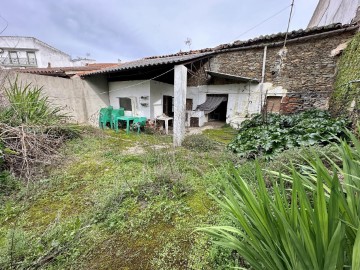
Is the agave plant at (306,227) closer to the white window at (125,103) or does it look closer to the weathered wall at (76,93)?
the weathered wall at (76,93)

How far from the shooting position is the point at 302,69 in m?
7.07

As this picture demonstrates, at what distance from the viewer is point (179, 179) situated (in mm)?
3023

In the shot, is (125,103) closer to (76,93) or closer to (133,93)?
(133,93)

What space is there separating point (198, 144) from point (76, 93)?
20.3 feet

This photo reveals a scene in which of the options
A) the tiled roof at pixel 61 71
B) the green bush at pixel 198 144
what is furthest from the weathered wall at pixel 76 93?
the green bush at pixel 198 144

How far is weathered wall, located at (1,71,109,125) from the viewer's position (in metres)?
6.34

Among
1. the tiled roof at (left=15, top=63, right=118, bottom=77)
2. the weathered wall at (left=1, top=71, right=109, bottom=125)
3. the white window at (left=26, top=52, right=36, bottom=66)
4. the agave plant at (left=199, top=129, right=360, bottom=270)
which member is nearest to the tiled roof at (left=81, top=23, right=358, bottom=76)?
the weathered wall at (left=1, top=71, right=109, bottom=125)

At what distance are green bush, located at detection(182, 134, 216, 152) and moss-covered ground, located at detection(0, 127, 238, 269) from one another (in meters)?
1.06

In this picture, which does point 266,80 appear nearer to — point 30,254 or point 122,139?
point 122,139

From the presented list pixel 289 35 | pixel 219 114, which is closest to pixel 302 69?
pixel 289 35

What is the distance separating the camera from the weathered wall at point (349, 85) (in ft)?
14.2

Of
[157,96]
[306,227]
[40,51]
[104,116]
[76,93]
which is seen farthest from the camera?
[40,51]

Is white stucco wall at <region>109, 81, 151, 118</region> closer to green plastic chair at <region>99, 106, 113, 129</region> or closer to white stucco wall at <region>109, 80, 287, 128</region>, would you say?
white stucco wall at <region>109, 80, 287, 128</region>

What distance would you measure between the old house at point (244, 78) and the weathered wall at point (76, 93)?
0.43 meters
